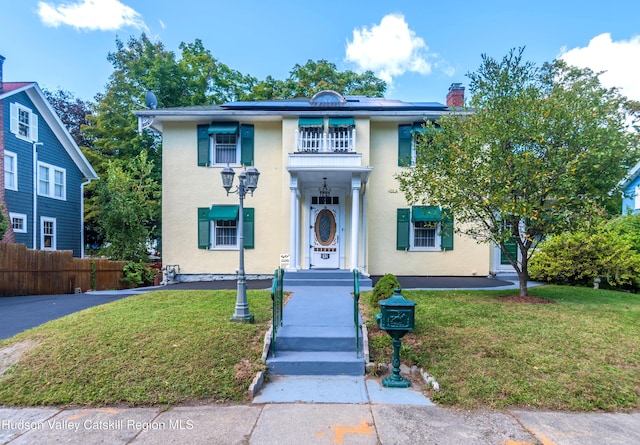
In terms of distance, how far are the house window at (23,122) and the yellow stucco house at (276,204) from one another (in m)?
6.45

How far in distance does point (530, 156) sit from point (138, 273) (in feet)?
39.1

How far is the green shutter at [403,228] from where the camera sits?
36.8 feet

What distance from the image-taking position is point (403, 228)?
11.3 metres

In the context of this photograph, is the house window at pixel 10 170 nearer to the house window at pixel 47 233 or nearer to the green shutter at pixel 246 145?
the house window at pixel 47 233

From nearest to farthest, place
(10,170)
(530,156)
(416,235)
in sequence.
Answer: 1. (530,156)
2. (416,235)
3. (10,170)

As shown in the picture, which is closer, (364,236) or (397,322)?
(397,322)

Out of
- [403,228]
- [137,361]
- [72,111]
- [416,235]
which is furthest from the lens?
[72,111]

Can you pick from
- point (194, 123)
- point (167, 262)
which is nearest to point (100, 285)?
point (167, 262)

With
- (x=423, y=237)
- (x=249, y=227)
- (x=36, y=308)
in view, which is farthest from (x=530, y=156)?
(x=36, y=308)

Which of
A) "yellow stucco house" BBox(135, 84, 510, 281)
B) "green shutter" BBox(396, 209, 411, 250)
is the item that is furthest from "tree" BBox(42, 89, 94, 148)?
"green shutter" BBox(396, 209, 411, 250)

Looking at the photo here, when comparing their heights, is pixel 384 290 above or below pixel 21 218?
below

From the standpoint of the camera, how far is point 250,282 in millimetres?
10547

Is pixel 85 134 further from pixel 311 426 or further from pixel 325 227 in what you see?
pixel 311 426

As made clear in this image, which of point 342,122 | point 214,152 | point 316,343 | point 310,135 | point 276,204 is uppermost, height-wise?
point 342,122
